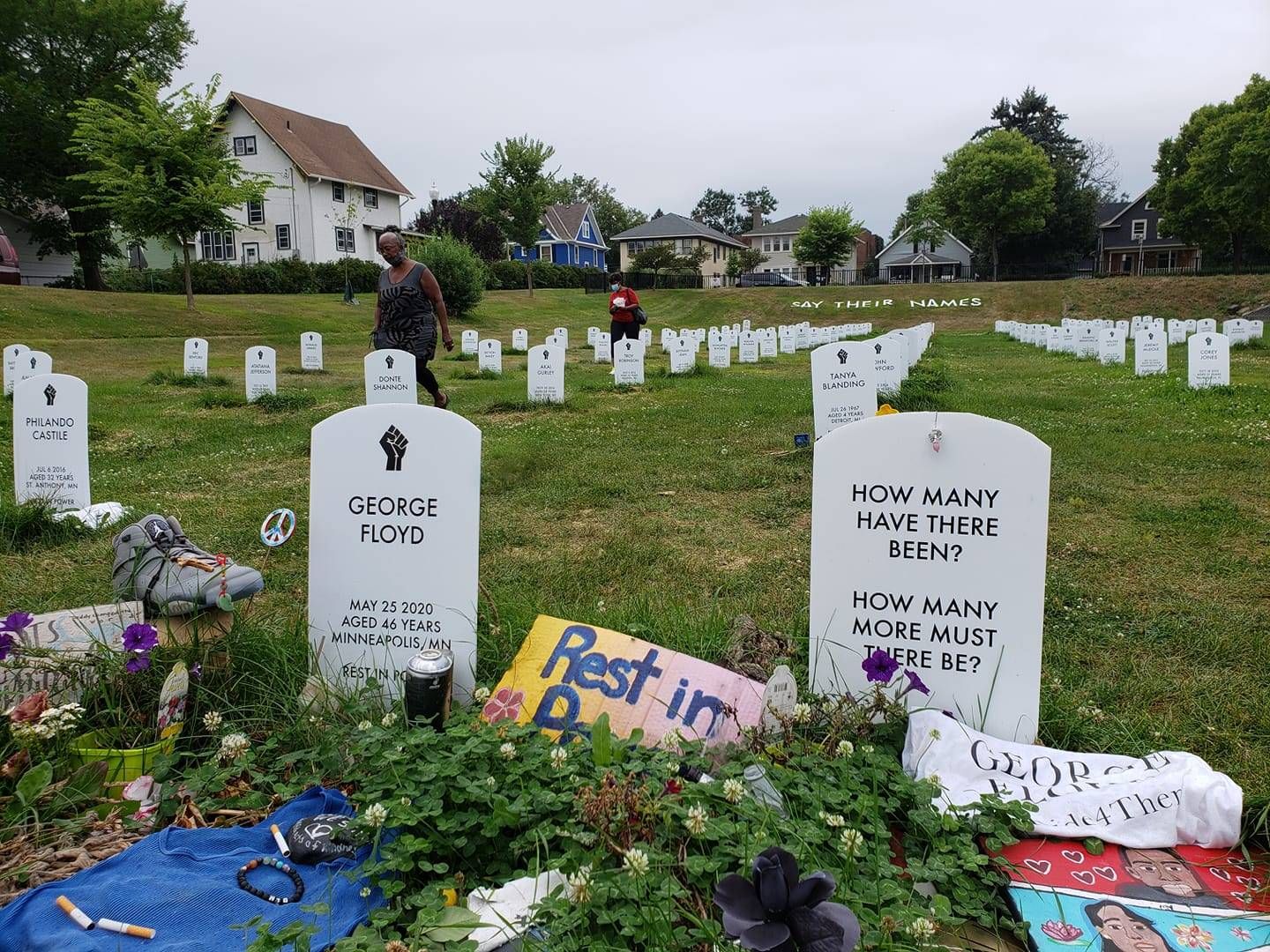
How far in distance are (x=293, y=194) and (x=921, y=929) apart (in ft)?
150

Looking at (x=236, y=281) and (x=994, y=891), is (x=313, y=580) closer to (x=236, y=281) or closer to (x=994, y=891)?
(x=994, y=891)

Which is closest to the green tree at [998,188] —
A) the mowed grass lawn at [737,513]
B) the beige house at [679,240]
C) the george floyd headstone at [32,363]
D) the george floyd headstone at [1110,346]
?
the beige house at [679,240]

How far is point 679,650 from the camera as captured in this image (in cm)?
302

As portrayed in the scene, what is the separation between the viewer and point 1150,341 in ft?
45.1

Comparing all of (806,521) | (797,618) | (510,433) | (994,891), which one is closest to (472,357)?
(510,433)

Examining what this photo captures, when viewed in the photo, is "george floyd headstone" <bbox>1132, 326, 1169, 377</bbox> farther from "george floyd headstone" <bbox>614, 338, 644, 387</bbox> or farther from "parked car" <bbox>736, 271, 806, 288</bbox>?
"parked car" <bbox>736, 271, 806, 288</bbox>

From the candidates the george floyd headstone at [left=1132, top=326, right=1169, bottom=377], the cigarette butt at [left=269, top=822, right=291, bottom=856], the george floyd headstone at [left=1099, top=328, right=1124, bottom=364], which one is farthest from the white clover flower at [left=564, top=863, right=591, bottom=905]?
the george floyd headstone at [left=1099, top=328, right=1124, bottom=364]

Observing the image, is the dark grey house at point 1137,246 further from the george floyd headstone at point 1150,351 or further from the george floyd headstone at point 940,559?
the george floyd headstone at point 940,559

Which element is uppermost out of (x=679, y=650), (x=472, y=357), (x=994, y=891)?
(x=472, y=357)

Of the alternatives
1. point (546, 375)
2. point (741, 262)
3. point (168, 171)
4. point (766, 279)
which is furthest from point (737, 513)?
point (766, 279)

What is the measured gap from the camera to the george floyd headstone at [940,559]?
2.56m

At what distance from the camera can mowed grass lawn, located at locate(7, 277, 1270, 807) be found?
3.14 metres

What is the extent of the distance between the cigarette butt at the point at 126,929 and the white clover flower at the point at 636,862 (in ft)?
3.40

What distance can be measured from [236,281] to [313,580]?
3695cm
